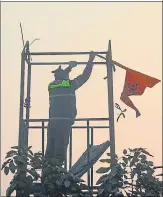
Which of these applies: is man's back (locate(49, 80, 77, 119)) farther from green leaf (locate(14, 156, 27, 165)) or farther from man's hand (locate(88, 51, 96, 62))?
green leaf (locate(14, 156, 27, 165))

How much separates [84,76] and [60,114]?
960 millimetres

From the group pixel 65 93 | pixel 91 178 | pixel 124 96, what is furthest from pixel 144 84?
pixel 91 178

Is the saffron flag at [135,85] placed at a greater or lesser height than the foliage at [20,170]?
greater

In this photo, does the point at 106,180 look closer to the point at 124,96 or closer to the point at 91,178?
the point at 91,178

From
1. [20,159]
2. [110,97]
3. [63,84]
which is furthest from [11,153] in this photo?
[110,97]

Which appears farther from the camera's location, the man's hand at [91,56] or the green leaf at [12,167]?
the man's hand at [91,56]

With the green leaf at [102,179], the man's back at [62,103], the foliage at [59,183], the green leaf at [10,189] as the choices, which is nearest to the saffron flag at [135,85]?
the man's back at [62,103]

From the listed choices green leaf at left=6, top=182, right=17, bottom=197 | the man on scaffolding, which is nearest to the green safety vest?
the man on scaffolding

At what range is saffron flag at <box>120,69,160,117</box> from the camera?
805cm

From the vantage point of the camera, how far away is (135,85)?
8.10 meters

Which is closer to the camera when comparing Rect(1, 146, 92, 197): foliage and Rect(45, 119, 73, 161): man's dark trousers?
Rect(1, 146, 92, 197): foliage

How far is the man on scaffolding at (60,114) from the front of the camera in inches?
320

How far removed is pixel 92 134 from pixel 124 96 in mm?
970

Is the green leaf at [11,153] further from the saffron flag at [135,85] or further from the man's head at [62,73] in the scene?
the saffron flag at [135,85]
